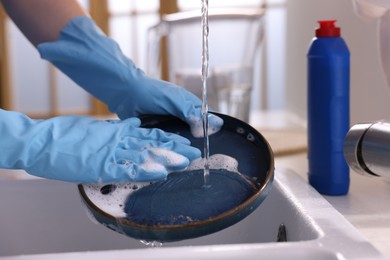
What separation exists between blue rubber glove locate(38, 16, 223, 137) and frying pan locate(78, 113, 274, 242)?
4.8 inches

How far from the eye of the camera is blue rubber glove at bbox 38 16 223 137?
94cm

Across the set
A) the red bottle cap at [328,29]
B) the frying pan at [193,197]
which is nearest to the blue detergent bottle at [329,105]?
the red bottle cap at [328,29]

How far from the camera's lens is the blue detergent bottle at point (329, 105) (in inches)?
34.4

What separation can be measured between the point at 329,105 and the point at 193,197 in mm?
289

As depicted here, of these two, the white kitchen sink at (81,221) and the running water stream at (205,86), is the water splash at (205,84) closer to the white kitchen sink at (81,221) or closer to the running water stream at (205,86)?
the running water stream at (205,86)

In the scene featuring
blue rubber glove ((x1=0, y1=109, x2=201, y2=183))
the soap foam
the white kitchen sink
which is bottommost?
the white kitchen sink

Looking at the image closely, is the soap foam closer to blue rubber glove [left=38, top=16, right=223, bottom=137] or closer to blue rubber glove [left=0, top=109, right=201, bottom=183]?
blue rubber glove [left=0, top=109, right=201, bottom=183]

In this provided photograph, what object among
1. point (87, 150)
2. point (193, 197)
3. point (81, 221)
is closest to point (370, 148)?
point (193, 197)

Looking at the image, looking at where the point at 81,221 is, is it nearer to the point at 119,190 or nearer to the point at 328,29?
the point at 119,190

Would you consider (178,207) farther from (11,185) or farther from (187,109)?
(11,185)

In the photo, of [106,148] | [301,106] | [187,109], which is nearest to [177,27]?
[301,106]

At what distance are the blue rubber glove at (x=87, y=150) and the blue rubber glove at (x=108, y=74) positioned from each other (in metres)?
0.13

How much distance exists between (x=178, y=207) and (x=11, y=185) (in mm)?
380

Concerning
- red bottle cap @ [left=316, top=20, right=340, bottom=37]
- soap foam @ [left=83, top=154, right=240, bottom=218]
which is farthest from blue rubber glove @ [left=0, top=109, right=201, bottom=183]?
red bottle cap @ [left=316, top=20, right=340, bottom=37]
